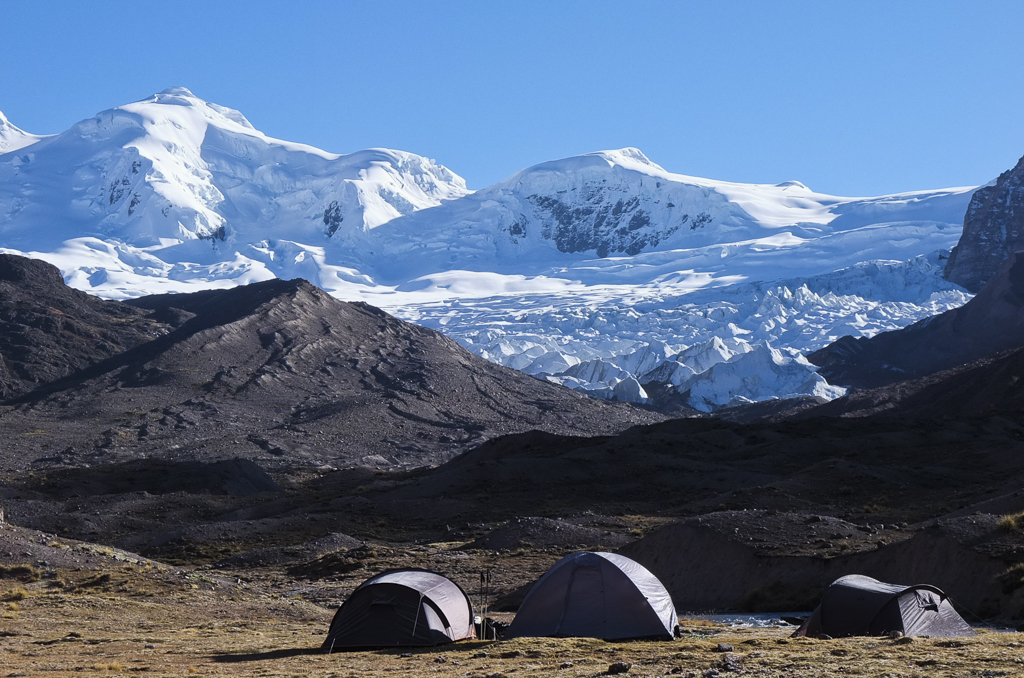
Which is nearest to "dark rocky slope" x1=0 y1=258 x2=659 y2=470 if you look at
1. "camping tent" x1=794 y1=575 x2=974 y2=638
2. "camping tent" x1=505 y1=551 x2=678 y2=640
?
"camping tent" x1=505 y1=551 x2=678 y2=640

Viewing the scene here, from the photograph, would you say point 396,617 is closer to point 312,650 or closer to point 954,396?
point 312,650

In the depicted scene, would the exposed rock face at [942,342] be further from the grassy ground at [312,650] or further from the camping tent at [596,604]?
the camping tent at [596,604]

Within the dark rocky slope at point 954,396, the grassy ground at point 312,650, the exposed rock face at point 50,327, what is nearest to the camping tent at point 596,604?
the grassy ground at point 312,650

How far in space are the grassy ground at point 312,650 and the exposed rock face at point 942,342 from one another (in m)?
128

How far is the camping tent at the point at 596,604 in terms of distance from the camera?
2216 centimetres

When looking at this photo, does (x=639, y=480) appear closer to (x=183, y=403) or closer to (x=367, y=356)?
(x=183, y=403)

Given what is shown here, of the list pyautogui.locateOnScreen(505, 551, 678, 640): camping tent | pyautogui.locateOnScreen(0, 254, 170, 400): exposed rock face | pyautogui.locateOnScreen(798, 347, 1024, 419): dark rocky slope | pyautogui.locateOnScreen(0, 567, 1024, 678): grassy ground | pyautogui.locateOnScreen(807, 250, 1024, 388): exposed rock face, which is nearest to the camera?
pyautogui.locateOnScreen(0, 567, 1024, 678): grassy ground

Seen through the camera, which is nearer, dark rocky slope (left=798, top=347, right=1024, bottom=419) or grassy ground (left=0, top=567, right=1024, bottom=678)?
grassy ground (left=0, top=567, right=1024, bottom=678)

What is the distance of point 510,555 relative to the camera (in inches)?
1645

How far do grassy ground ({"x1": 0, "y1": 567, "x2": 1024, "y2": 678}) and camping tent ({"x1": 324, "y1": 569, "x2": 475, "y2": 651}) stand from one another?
594 mm

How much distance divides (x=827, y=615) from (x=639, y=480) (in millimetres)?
44897

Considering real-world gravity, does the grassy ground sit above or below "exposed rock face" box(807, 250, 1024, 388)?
below

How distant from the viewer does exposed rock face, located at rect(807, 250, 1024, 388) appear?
14559 cm

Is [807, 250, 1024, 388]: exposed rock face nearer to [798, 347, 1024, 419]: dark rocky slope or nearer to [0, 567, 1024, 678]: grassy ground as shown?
[798, 347, 1024, 419]: dark rocky slope
